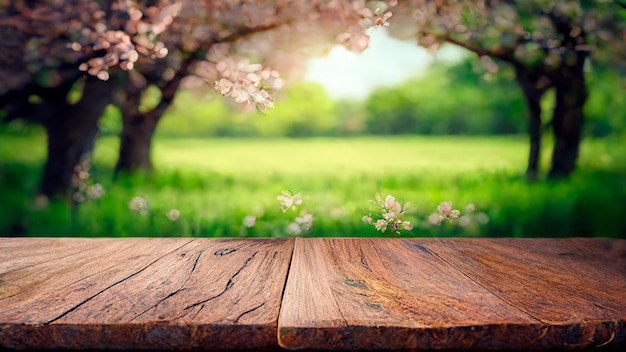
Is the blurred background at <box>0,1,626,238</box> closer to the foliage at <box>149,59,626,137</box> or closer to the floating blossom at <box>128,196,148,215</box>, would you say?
the floating blossom at <box>128,196,148,215</box>

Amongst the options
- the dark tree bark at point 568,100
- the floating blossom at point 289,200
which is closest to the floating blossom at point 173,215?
the floating blossom at point 289,200

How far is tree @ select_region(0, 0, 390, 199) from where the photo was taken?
331 cm

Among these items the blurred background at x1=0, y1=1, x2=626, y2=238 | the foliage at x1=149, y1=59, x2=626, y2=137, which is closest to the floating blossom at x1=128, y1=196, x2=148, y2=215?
the blurred background at x1=0, y1=1, x2=626, y2=238

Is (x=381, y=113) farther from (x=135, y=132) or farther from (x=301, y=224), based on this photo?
(x=301, y=224)

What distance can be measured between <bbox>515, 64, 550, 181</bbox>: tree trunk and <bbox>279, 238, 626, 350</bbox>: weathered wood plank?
3156 mm

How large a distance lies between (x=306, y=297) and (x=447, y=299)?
0.31 m

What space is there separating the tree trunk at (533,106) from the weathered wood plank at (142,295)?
A: 3.54 m

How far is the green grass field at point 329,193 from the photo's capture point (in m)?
3.52

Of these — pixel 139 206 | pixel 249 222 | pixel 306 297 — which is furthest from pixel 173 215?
pixel 306 297

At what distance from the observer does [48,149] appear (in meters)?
4.36

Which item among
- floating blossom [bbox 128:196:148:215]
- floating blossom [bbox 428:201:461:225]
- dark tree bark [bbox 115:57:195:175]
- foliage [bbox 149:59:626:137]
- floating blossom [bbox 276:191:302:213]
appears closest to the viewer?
floating blossom [bbox 276:191:302:213]

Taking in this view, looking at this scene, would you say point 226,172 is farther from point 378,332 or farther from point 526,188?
point 378,332

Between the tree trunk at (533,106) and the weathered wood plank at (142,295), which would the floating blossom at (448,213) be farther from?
the tree trunk at (533,106)

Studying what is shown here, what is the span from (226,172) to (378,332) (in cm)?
558
